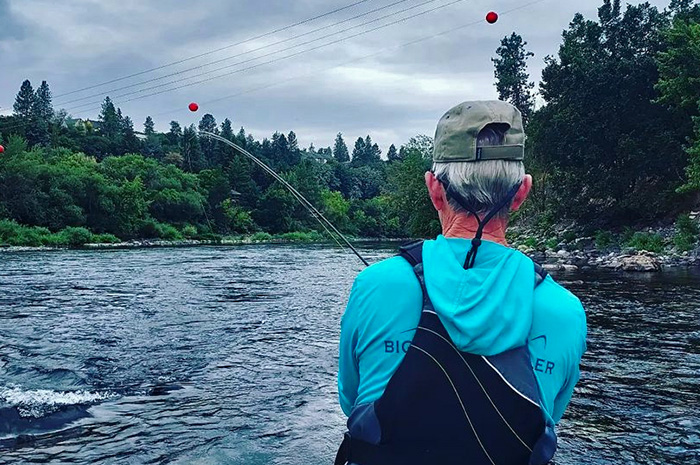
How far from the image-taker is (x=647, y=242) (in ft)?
92.2

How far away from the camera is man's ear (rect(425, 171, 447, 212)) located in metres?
1.87

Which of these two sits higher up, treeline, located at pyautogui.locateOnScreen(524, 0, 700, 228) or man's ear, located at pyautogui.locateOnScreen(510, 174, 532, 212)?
treeline, located at pyautogui.locateOnScreen(524, 0, 700, 228)

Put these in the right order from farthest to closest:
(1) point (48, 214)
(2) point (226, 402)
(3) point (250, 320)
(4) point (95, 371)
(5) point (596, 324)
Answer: (1) point (48, 214), (3) point (250, 320), (5) point (596, 324), (4) point (95, 371), (2) point (226, 402)

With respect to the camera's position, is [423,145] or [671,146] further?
[423,145]

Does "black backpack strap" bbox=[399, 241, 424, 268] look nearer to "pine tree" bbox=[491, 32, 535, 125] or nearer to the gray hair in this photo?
the gray hair

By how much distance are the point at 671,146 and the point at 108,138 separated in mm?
96002

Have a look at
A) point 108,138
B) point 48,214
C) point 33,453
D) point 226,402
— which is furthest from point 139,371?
point 108,138

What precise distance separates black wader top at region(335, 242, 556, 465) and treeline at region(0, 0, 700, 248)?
21.5 feet

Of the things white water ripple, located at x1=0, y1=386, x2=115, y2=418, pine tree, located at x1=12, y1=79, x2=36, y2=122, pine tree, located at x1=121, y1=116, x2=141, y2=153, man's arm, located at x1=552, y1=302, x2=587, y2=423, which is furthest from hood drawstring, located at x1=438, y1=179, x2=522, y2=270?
pine tree, located at x1=12, y1=79, x2=36, y2=122

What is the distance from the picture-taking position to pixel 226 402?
→ 7.17 meters

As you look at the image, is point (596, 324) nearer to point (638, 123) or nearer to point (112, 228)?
point (638, 123)

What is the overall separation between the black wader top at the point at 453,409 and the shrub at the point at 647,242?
27865mm

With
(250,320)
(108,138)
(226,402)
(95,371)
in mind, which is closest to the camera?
(226,402)

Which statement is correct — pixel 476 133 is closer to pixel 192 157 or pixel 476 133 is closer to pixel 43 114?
pixel 192 157
